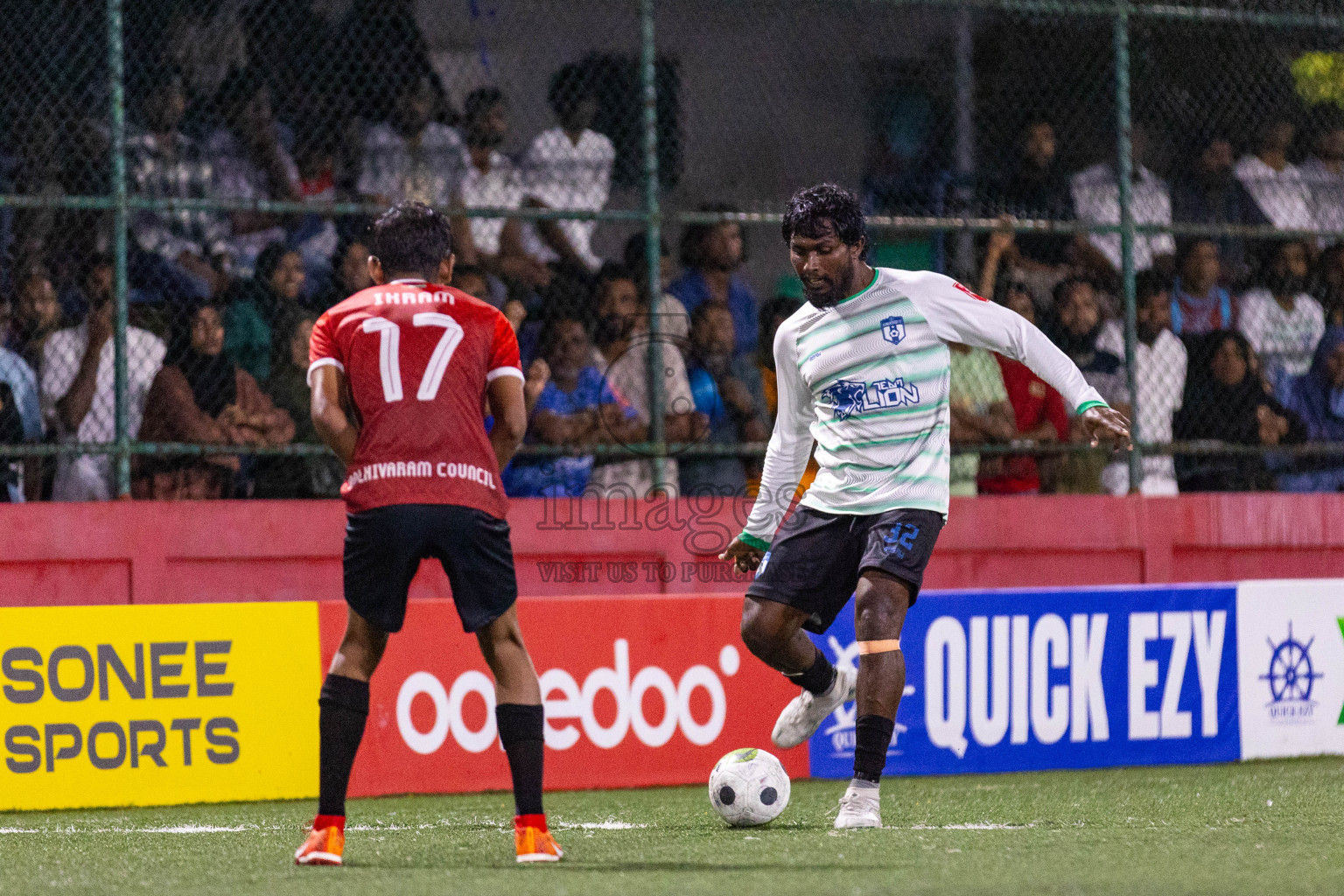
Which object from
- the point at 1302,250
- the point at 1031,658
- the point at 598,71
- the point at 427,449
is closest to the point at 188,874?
the point at 427,449

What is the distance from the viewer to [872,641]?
18.5ft

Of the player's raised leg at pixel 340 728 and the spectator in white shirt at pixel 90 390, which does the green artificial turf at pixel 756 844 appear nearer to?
the player's raised leg at pixel 340 728

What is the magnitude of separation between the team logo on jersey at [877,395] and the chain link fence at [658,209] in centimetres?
312

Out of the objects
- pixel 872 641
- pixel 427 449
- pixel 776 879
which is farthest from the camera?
pixel 872 641

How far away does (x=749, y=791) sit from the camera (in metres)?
5.77

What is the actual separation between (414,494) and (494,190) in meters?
4.79

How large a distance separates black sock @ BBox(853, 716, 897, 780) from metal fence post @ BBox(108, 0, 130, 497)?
4.08 meters

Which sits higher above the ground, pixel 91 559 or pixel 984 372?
pixel 984 372

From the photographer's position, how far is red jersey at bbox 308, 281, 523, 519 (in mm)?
4703

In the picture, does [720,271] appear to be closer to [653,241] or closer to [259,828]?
[653,241]

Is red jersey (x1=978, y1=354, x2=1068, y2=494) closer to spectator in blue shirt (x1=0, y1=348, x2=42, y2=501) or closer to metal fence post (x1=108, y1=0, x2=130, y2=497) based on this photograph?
metal fence post (x1=108, y1=0, x2=130, y2=497)

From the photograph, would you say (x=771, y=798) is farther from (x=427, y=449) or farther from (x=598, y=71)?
(x=598, y=71)

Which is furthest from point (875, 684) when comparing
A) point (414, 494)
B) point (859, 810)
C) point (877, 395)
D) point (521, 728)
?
point (414, 494)

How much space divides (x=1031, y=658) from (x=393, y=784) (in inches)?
116
